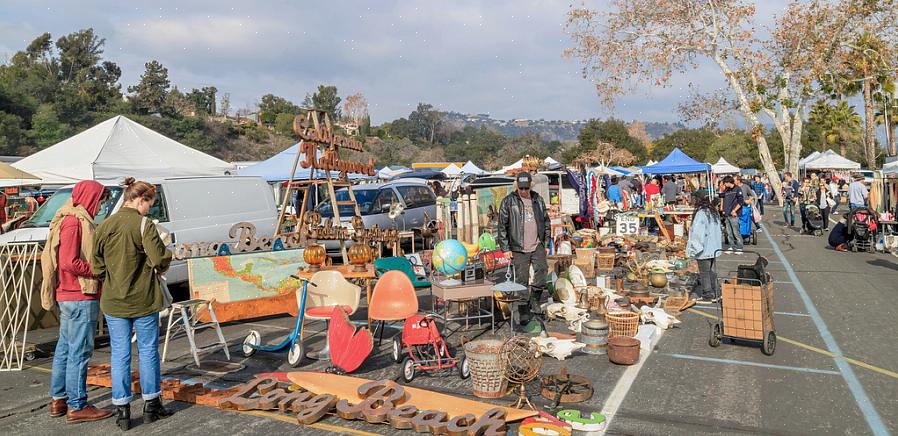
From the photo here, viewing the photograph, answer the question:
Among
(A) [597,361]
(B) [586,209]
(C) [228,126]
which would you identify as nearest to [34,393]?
(A) [597,361]

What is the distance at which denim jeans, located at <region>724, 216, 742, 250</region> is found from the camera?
15.9 metres

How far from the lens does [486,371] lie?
5.47 meters

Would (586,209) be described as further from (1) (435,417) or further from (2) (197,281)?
(1) (435,417)

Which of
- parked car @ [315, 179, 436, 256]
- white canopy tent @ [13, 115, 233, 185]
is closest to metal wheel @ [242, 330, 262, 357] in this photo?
parked car @ [315, 179, 436, 256]

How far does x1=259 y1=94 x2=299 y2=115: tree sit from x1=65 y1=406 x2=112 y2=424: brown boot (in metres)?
86.1

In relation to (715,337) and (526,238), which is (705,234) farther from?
(526,238)

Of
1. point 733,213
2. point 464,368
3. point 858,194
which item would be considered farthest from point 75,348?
point 858,194

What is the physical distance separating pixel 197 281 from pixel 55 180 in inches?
235

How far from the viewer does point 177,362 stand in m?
7.07

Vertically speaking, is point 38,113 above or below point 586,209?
above

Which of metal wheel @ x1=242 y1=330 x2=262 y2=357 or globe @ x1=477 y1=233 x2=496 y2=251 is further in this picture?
globe @ x1=477 y1=233 x2=496 y2=251

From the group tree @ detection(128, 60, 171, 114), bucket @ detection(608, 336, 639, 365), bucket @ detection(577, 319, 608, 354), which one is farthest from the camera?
tree @ detection(128, 60, 171, 114)

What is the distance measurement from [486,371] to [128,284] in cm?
297

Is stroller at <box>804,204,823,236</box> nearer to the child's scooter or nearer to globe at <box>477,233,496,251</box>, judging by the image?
globe at <box>477,233,496,251</box>
